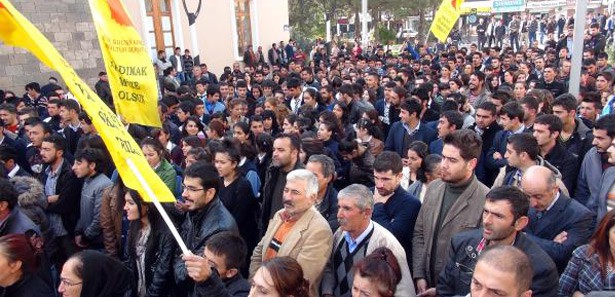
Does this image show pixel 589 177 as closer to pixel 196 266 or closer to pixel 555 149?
pixel 555 149

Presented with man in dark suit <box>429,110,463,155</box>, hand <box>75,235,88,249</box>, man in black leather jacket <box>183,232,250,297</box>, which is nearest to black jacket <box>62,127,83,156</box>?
hand <box>75,235,88,249</box>

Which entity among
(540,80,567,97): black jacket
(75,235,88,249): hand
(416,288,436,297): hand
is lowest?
(75,235,88,249): hand

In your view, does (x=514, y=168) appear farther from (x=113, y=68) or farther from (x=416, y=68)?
(x=416, y=68)

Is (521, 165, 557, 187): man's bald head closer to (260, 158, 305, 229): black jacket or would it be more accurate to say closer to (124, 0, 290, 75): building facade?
(260, 158, 305, 229): black jacket

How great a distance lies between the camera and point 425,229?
373cm

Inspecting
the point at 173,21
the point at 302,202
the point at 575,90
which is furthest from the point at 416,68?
the point at 302,202

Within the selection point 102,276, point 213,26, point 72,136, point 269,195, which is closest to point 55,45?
point 213,26

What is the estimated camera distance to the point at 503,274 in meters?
2.35

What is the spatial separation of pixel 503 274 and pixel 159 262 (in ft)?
7.73

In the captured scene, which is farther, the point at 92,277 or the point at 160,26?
the point at 160,26

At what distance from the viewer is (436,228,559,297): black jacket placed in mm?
2768

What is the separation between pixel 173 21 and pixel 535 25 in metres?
17.5

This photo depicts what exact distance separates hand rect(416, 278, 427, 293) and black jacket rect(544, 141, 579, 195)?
2.05 metres

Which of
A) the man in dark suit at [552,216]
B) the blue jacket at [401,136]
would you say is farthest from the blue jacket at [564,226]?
the blue jacket at [401,136]
